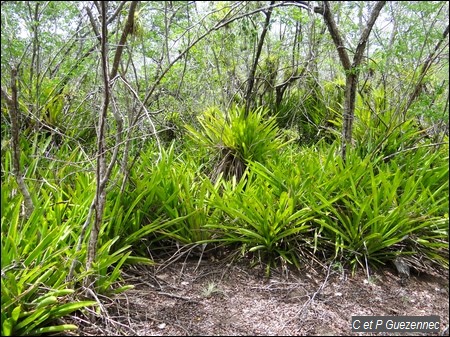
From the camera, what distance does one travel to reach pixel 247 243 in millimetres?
2773

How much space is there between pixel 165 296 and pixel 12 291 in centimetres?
86

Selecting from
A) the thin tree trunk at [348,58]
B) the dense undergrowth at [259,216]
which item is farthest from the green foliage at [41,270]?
the thin tree trunk at [348,58]

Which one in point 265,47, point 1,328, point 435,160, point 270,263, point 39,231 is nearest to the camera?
point 1,328

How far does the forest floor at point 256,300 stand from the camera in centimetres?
206

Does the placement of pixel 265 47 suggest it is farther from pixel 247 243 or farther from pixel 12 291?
pixel 12 291

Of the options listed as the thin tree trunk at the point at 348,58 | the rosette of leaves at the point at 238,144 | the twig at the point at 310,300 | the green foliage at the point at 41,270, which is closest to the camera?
the green foliage at the point at 41,270

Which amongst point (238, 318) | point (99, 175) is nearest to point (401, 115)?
point (238, 318)

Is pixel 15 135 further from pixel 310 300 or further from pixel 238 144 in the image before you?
pixel 238 144

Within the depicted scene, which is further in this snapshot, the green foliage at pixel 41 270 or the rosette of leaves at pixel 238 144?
the rosette of leaves at pixel 238 144

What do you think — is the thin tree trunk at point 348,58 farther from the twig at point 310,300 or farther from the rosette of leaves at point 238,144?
the twig at point 310,300

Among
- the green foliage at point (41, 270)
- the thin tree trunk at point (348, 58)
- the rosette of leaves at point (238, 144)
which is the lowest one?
the green foliage at point (41, 270)

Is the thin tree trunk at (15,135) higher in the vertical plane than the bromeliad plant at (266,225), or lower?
higher

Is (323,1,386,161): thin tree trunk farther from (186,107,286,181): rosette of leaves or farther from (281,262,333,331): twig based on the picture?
(281,262,333,331): twig

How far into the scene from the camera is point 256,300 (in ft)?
7.73
